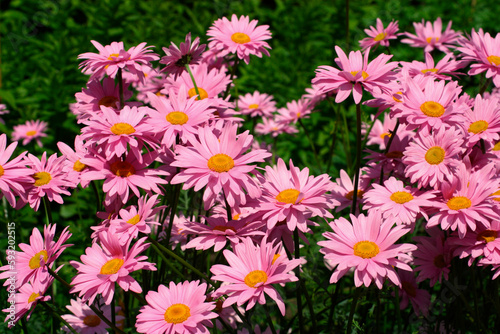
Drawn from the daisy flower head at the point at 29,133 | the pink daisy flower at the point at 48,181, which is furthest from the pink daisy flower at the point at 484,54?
the daisy flower head at the point at 29,133

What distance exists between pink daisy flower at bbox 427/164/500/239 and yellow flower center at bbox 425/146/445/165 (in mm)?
65

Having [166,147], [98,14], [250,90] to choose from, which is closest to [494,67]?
[166,147]

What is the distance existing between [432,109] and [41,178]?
1.24 m

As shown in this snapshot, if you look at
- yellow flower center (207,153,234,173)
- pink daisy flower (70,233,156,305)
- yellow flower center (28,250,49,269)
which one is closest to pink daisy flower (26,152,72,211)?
yellow flower center (28,250,49,269)

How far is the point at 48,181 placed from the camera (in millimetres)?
1616

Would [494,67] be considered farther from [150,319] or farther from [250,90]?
[250,90]

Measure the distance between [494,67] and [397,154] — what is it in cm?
48

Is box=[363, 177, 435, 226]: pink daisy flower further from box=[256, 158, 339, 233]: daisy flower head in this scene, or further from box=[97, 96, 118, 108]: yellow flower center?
box=[97, 96, 118, 108]: yellow flower center

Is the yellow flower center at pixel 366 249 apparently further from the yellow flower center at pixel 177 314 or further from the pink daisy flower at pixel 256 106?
the pink daisy flower at pixel 256 106

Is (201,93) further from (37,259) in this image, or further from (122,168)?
(37,259)

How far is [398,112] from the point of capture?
62.8 inches

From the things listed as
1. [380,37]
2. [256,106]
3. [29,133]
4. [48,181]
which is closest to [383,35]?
[380,37]

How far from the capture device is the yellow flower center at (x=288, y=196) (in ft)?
4.63

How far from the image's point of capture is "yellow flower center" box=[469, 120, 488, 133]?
160cm
